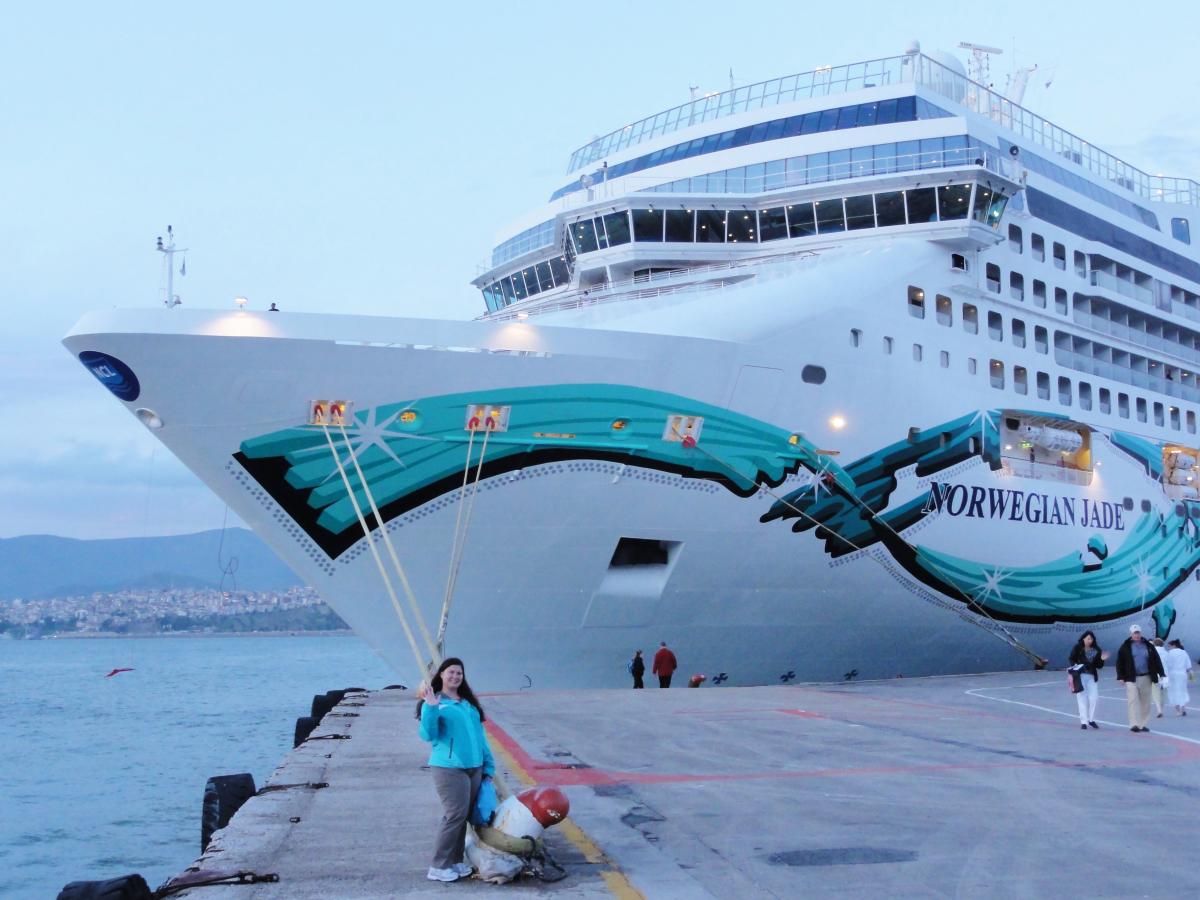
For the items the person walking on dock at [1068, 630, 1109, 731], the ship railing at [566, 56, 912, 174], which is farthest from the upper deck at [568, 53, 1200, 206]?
the person walking on dock at [1068, 630, 1109, 731]

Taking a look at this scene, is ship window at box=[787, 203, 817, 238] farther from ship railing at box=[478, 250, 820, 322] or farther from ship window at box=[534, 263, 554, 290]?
ship window at box=[534, 263, 554, 290]

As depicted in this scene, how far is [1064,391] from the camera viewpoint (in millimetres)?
27203

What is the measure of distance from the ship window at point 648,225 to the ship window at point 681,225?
0.18m

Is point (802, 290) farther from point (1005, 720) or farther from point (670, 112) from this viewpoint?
point (670, 112)

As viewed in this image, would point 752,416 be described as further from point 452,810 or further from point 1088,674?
Answer: point 452,810

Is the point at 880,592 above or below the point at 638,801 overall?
above

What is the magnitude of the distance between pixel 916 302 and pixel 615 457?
27.5ft

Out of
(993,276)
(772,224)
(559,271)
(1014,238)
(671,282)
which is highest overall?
(1014,238)

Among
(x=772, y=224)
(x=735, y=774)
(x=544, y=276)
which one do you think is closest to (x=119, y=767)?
(x=544, y=276)

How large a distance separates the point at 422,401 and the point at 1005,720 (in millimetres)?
8936

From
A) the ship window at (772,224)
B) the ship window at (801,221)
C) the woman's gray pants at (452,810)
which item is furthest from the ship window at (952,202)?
the woman's gray pants at (452,810)

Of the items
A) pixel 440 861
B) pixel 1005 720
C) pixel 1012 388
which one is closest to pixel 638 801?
pixel 440 861

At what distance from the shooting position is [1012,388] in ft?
82.5

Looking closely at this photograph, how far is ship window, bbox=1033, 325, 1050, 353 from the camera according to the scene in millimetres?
26453
